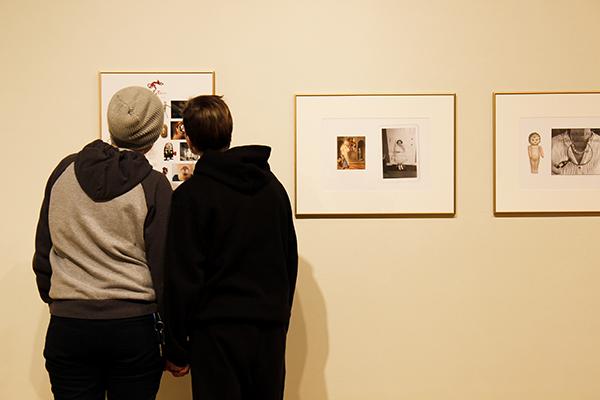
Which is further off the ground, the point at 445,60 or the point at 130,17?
the point at 130,17

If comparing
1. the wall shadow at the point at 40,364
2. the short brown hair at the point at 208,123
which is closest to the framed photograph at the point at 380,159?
the short brown hair at the point at 208,123

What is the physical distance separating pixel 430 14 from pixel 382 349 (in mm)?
1331

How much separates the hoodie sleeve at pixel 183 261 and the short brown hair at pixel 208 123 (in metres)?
0.17

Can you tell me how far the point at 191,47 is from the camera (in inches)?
84.4

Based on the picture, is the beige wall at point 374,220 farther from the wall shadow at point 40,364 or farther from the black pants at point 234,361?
the black pants at point 234,361

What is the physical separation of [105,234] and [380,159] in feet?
3.65

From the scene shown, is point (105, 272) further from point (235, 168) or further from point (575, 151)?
point (575, 151)

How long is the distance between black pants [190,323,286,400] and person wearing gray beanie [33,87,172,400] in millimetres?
137

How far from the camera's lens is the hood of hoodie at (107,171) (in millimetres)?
1453

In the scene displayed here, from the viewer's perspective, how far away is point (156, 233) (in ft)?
4.90

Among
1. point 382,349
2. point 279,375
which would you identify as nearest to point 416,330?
point 382,349

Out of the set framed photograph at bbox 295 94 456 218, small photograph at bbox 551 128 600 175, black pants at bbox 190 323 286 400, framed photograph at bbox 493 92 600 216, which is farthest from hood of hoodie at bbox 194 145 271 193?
small photograph at bbox 551 128 600 175

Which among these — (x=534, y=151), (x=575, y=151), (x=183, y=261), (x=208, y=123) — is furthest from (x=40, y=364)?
(x=575, y=151)

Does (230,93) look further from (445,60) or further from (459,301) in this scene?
(459,301)
